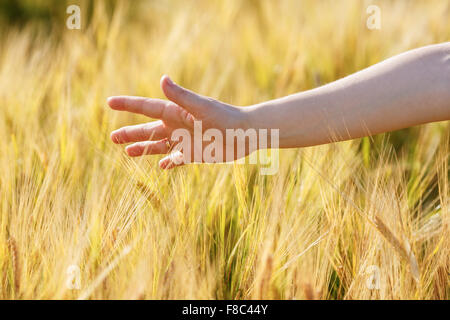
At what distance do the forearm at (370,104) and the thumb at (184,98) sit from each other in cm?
8

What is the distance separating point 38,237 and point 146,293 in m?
0.20

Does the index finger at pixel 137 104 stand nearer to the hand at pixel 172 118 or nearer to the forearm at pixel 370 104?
the hand at pixel 172 118

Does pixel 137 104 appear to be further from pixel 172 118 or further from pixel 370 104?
pixel 370 104

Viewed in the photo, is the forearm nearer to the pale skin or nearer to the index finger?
the pale skin

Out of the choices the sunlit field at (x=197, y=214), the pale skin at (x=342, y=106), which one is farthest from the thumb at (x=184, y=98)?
the sunlit field at (x=197, y=214)

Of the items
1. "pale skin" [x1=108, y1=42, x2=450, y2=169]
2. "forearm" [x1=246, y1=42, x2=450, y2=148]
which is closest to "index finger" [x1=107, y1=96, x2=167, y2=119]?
"pale skin" [x1=108, y1=42, x2=450, y2=169]

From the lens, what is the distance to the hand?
2.56 ft

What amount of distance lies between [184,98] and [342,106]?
0.26 metres

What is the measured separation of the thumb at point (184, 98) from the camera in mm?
773

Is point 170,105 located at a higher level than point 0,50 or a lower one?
lower

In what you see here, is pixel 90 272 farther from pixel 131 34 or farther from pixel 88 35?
pixel 131 34

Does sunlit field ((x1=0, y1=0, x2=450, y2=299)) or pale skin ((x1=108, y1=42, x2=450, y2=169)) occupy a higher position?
pale skin ((x1=108, y1=42, x2=450, y2=169))
